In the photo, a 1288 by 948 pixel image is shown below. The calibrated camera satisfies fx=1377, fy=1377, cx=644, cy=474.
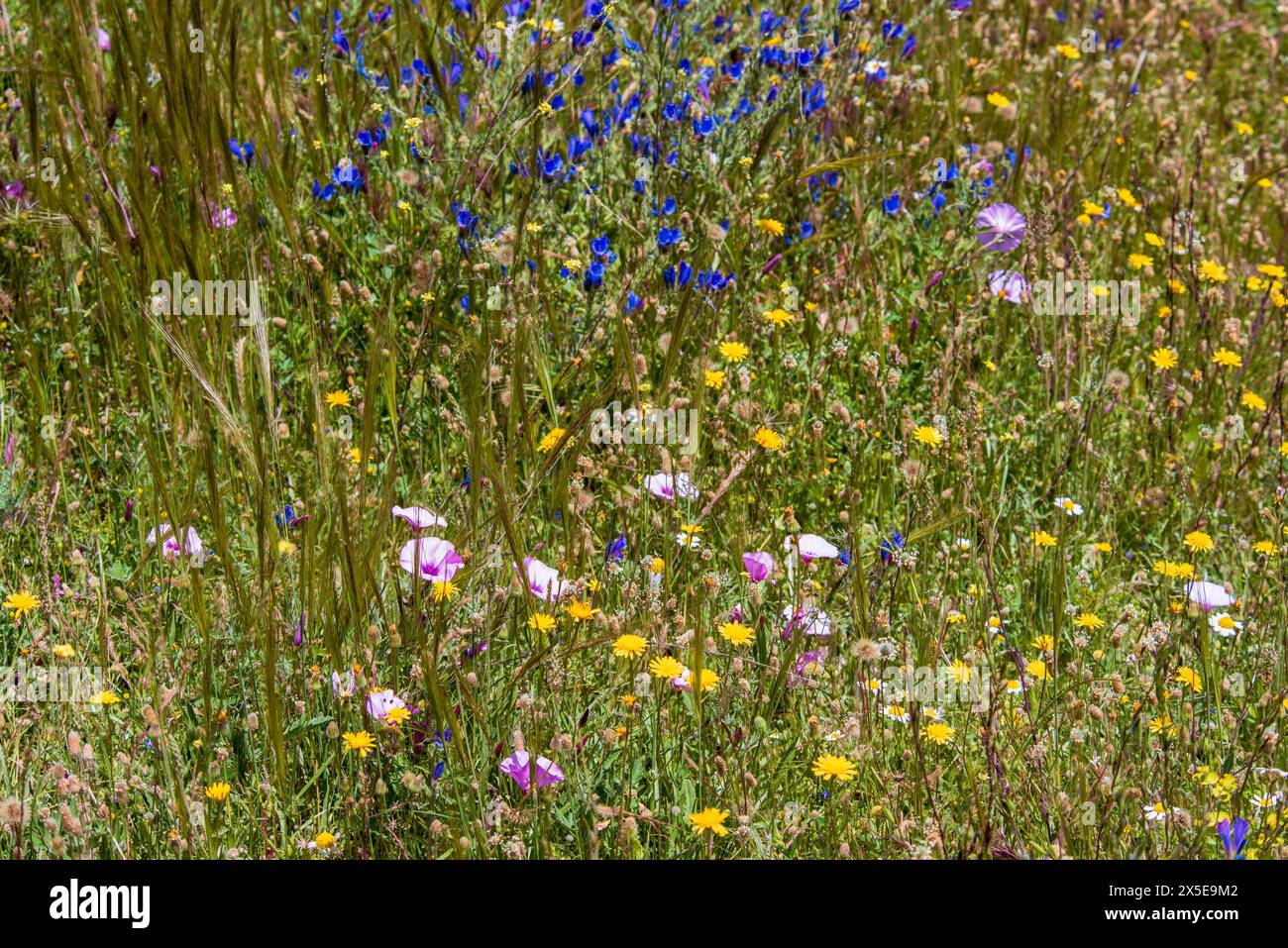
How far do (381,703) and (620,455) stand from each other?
0.84 meters

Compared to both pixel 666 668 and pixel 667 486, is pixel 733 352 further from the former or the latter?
pixel 666 668

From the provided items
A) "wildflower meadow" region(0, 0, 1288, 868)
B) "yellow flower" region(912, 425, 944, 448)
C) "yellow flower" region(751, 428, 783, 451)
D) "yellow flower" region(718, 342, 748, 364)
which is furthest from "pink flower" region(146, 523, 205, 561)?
"yellow flower" region(912, 425, 944, 448)

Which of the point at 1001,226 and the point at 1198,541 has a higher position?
the point at 1001,226

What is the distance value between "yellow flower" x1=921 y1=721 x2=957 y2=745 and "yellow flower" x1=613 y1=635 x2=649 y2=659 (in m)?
0.43

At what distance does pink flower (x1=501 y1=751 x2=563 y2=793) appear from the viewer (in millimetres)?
1731

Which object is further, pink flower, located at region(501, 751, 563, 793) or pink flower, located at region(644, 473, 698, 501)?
pink flower, located at region(644, 473, 698, 501)

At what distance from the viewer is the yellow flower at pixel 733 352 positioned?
8.73 feet

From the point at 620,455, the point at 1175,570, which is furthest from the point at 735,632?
the point at 1175,570

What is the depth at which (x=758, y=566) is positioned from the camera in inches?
85.5

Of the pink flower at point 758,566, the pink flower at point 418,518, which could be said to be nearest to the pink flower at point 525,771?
the pink flower at point 418,518

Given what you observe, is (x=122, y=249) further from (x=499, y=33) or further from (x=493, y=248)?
(x=499, y=33)

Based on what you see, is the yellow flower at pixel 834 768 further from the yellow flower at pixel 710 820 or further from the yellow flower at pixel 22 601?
the yellow flower at pixel 22 601

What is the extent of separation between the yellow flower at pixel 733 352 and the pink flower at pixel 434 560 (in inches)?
33.2

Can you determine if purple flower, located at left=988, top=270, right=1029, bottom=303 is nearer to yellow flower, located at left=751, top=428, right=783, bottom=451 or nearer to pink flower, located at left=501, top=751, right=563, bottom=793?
yellow flower, located at left=751, top=428, right=783, bottom=451
